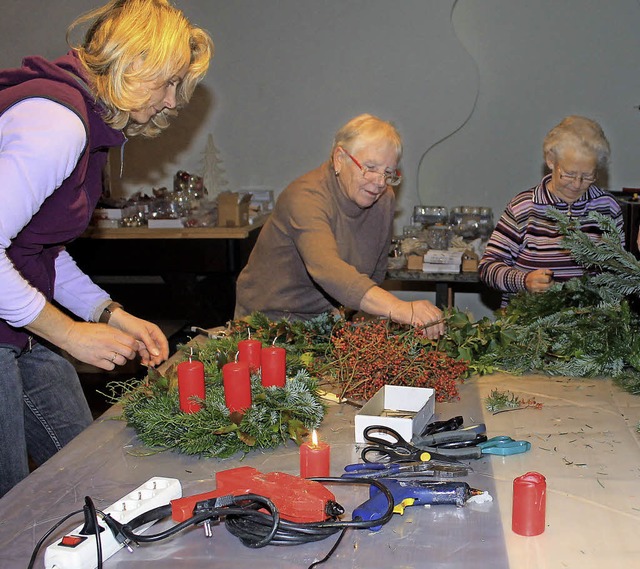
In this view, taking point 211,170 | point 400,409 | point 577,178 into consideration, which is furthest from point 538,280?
point 211,170

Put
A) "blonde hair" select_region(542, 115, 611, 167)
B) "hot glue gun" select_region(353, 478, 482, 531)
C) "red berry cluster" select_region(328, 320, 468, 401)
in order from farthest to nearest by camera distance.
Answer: "blonde hair" select_region(542, 115, 611, 167) → "red berry cluster" select_region(328, 320, 468, 401) → "hot glue gun" select_region(353, 478, 482, 531)

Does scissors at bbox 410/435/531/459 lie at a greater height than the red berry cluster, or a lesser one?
lesser

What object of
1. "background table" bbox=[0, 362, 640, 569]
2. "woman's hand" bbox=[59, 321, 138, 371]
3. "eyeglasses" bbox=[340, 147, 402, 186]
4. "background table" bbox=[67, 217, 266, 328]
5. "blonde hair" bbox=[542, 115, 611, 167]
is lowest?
"background table" bbox=[67, 217, 266, 328]

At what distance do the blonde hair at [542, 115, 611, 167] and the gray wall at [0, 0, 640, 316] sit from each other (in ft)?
6.66

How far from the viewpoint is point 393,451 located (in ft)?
5.27

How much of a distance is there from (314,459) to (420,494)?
8.2 inches

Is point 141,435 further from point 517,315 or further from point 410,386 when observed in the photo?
point 517,315

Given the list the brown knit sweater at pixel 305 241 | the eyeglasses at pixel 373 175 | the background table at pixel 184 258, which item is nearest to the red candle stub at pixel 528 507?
the brown knit sweater at pixel 305 241

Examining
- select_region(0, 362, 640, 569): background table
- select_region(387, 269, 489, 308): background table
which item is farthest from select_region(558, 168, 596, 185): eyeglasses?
select_region(0, 362, 640, 569): background table

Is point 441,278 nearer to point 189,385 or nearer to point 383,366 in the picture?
point 383,366

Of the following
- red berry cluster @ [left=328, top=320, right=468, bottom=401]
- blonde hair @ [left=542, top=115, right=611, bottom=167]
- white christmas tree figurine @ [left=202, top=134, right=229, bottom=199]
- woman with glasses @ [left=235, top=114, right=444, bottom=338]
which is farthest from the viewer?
white christmas tree figurine @ [left=202, top=134, right=229, bottom=199]

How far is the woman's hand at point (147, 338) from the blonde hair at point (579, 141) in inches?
74.9

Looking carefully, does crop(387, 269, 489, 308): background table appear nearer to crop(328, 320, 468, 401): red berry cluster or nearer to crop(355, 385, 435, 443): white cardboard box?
crop(328, 320, 468, 401): red berry cluster

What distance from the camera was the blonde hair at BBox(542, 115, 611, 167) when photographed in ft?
10.7
